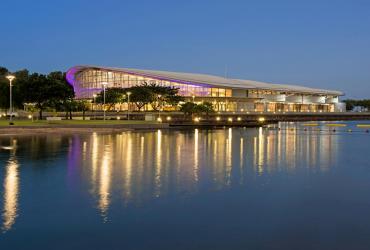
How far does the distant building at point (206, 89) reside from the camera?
11362cm

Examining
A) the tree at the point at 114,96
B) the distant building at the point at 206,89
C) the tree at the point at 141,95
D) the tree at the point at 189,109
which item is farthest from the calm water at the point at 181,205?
the distant building at the point at 206,89

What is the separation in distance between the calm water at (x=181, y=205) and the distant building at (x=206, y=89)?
91.8 meters

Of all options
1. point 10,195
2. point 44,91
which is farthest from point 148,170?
point 44,91

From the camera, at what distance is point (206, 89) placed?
4532 inches

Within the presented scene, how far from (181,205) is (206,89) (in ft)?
340

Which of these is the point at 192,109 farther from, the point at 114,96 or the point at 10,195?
the point at 10,195

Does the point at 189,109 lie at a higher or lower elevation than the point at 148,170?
higher

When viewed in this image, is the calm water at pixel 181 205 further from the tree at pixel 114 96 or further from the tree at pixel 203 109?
the tree at pixel 114 96

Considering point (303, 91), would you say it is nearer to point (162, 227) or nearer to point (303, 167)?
point (303, 167)

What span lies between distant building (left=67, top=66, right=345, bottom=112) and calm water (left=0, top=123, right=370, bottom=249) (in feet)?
301

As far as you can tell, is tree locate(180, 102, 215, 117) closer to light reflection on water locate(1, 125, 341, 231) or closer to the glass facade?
the glass facade

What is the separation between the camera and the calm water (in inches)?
365

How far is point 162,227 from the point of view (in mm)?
10133

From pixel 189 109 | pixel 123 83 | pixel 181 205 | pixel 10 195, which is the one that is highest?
pixel 123 83
